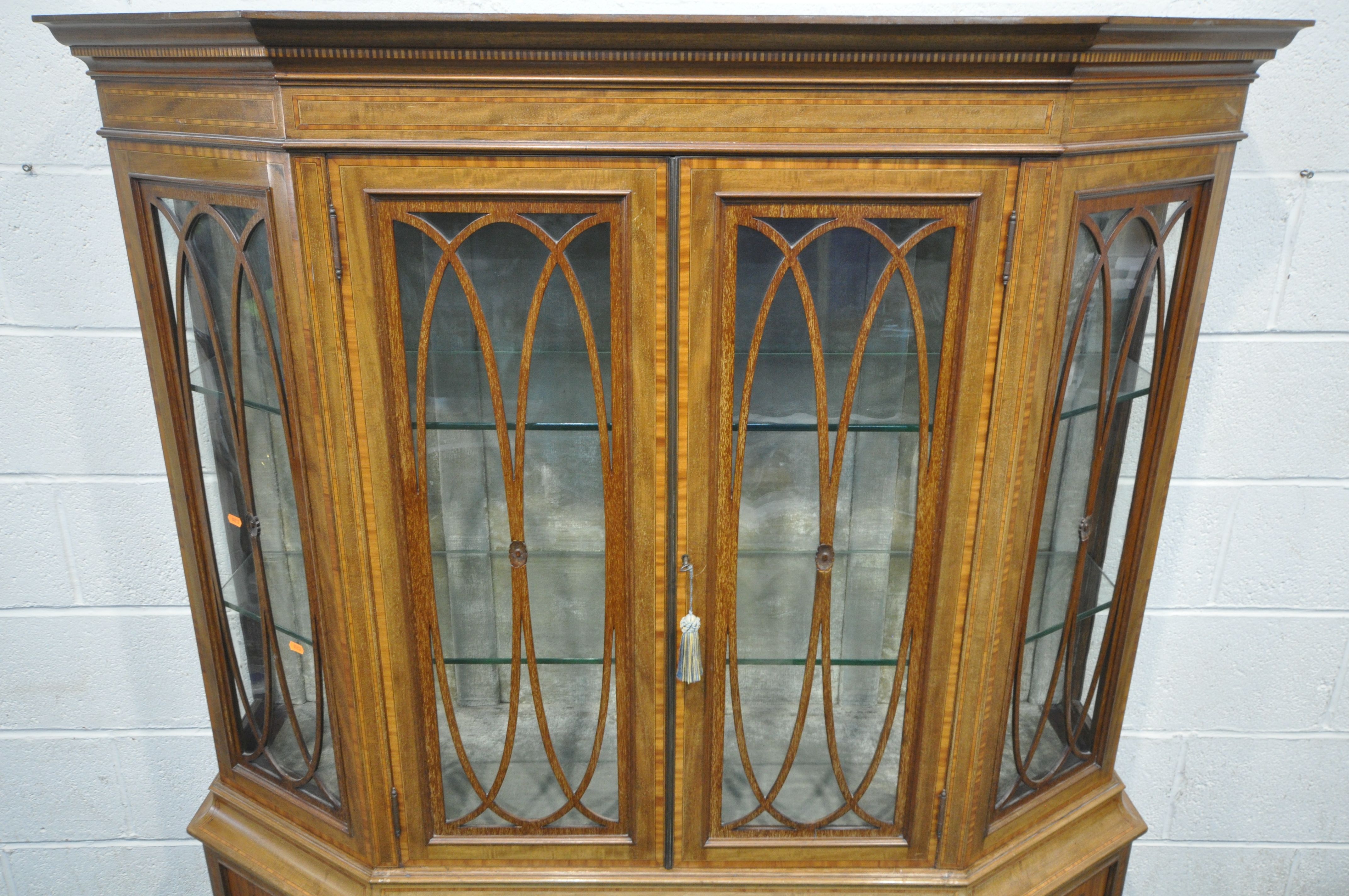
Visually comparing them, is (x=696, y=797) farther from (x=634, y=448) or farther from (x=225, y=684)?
(x=225, y=684)

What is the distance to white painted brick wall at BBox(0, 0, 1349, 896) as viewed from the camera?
1277mm

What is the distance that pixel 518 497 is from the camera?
40.8 inches

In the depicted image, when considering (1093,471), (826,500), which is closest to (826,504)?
(826,500)

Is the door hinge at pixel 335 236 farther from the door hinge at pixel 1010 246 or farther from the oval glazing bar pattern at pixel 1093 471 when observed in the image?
the oval glazing bar pattern at pixel 1093 471

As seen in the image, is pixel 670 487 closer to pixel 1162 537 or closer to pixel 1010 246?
pixel 1010 246

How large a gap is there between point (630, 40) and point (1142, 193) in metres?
0.54

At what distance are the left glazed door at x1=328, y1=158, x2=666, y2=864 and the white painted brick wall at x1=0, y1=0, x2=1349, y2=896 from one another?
412 mm

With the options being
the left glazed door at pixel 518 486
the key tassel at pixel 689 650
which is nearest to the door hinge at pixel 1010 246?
the left glazed door at pixel 518 486

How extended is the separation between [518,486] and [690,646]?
25 cm

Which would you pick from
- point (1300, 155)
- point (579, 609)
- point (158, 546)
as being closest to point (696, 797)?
point (579, 609)

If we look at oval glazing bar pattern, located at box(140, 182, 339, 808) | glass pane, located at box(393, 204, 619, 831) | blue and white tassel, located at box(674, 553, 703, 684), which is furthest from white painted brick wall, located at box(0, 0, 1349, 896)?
blue and white tassel, located at box(674, 553, 703, 684)

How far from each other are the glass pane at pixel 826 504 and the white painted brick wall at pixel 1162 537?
1.61 ft

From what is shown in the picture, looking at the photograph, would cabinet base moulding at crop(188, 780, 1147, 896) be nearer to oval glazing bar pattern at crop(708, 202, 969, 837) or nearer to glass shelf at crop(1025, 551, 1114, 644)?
oval glazing bar pattern at crop(708, 202, 969, 837)

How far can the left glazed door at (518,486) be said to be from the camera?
91 centimetres
